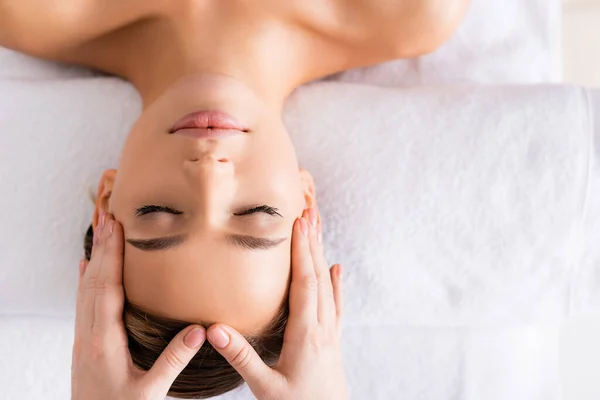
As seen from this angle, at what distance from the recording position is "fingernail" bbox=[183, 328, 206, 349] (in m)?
0.73

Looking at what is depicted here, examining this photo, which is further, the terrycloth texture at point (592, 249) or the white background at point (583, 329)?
the white background at point (583, 329)

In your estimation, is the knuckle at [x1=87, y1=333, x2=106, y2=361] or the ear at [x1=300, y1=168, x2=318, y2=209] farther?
the ear at [x1=300, y1=168, x2=318, y2=209]

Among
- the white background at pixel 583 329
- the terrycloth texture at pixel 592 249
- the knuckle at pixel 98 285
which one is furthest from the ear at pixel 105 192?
the white background at pixel 583 329

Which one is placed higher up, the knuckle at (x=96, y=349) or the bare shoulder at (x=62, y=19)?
the bare shoulder at (x=62, y=19)

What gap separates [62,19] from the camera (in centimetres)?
98

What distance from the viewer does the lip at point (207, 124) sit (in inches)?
32.8

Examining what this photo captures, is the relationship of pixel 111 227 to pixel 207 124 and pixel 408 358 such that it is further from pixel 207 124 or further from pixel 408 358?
pixel 408 358

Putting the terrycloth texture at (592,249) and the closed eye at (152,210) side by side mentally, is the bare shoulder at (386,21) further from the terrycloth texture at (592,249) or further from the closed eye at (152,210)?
the closed eye at (152,210)

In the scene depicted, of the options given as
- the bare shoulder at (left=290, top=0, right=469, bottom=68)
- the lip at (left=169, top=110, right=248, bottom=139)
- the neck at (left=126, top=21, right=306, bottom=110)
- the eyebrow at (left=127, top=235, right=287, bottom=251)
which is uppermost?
the bare shoulder at (left=290, top=0, right=469, bottom=68)

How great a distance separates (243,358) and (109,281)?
22cm

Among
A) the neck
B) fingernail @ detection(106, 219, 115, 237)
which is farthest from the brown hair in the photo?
the neck

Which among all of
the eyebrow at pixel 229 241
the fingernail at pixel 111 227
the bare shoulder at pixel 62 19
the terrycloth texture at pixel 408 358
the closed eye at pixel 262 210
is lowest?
the terrycloth texture at pixel 408 358

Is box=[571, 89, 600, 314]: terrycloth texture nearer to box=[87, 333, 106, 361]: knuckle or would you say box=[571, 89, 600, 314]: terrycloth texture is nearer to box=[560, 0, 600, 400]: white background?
box=[560, 0, 600, 400]: white background

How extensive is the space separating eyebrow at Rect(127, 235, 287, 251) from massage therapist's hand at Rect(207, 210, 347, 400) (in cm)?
6
